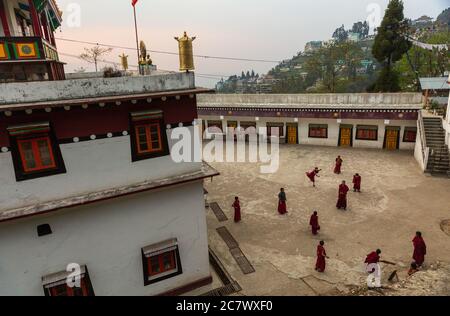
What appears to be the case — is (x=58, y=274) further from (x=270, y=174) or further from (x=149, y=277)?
(x=270, y=174)

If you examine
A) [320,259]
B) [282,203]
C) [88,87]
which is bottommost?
[320,259]

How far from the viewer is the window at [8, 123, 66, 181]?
293 inches

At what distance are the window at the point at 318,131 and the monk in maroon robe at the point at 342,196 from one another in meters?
11.8

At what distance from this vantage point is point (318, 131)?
2612 cm

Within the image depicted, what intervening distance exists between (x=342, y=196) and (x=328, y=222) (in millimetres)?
1729

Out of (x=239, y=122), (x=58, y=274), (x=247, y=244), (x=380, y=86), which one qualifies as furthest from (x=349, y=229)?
(x=380, y=86)

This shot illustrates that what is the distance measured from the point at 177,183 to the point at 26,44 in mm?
6109

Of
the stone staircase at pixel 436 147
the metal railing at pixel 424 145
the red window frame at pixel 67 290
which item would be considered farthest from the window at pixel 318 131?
the red window frame at pixel 67 290

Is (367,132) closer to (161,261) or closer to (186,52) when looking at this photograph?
(186,52)

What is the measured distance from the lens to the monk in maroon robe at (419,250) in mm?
10355

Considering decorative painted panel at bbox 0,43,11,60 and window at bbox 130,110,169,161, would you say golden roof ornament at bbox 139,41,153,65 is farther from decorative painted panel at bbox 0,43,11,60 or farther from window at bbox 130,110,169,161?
decorative painted panel at bbox 0,43,11,60

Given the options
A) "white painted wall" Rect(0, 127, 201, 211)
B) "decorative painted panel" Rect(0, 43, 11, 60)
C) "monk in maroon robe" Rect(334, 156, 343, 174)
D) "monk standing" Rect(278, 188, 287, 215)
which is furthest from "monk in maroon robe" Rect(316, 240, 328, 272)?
"decorative painted panel" Rect(0, 43, 11, 60)

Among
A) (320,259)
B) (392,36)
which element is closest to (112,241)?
(320,259)

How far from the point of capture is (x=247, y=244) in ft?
42.7
